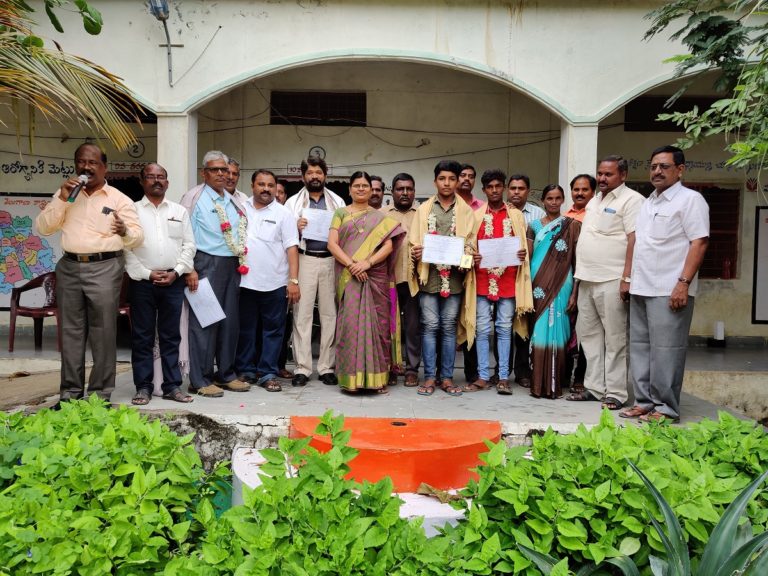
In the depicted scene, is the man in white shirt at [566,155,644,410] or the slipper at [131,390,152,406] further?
the man in white shirt at [566,155,644,410]

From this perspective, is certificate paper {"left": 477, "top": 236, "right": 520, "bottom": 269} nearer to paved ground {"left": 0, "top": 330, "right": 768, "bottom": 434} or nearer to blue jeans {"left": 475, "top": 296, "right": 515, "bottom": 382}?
blue jeans {"left": 475, "top": 296, "right": 515, "bottom": 382}

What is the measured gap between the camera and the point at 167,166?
7.69 m

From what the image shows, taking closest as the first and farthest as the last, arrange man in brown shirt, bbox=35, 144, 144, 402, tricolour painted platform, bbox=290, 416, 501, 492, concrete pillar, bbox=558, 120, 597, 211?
tricolour painted platform, bbox=290, 416, 501, 492, man in brown shirt, bbox=35, 144, 144, 402, concrete pillar, bbox=558, 120, 597, 211

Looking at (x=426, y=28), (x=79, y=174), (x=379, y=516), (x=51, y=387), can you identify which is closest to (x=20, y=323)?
(x=51, y=387)

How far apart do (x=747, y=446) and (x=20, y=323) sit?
10.3 m

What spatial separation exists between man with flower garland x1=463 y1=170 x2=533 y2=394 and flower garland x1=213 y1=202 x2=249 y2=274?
6.39 feet

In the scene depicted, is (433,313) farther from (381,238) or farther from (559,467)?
(559,467)

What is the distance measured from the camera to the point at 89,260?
4.76m

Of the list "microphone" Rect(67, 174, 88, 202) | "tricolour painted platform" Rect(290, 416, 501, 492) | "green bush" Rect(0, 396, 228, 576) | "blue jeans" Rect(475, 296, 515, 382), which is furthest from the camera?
"blue jeans" Rect(475, 296, 515, 382)

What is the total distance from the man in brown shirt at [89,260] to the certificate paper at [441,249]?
7.36 ft

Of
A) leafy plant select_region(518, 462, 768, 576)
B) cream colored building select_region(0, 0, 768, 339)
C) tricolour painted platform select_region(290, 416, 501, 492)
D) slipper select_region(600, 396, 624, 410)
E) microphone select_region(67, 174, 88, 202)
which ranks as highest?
cream colored building select_region(0, 0, 768, 339)

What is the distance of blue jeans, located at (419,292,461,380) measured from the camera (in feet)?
18.8

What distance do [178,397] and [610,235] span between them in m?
3.60

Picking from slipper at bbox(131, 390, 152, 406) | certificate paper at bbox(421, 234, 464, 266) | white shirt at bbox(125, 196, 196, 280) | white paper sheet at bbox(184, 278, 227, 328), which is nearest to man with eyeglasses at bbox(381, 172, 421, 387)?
certificate paper at bbox(421, 234, 464, 266)
